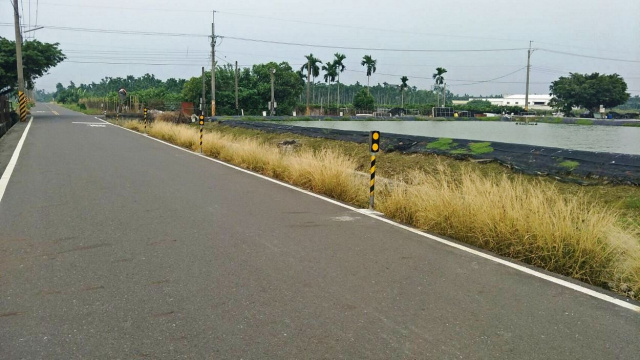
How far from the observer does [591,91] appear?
86.9 meters

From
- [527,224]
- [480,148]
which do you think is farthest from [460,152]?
→ [527,224]

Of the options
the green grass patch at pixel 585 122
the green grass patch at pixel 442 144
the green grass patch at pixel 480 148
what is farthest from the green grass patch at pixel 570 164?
the green grass patch at pixel 585 122

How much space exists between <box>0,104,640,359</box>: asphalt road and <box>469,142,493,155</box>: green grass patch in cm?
663

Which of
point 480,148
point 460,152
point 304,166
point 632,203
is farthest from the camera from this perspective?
point 460,152

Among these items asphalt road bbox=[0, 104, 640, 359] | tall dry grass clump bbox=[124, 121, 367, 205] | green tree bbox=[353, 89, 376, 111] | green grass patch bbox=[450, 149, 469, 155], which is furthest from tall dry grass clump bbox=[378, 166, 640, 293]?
green tree bbox=[353, 89, 376, 111]

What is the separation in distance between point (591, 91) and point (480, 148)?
84.7m

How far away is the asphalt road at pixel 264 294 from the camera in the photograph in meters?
3.83

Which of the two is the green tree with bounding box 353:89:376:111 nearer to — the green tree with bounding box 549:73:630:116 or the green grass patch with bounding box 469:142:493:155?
the green tree with bounding box 549:73:630:116

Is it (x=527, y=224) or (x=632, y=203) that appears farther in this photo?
(x=632, y=203)

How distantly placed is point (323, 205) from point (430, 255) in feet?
11.9

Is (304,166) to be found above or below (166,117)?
below

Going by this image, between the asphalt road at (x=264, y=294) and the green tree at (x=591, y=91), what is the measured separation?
91605 millimetres

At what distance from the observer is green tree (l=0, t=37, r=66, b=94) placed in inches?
1650

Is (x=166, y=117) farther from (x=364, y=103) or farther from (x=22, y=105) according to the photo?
(x=364, y=103)
